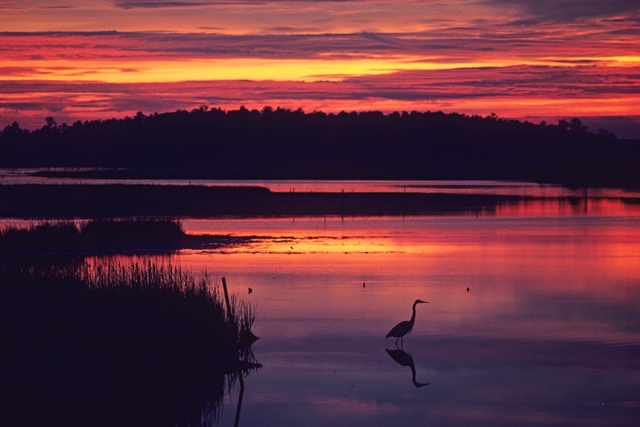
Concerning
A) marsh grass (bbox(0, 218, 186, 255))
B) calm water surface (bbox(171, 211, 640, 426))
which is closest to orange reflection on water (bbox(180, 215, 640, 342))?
calm water surface (bbox(171, 211, 640, 426))

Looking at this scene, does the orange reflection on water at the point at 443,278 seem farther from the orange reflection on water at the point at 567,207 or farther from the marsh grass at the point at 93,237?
the orange reflection on water at the point at 567,207

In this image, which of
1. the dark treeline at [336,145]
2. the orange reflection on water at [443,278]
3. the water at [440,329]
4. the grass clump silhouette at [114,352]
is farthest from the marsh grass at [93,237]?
the dark treeline at [336,145]

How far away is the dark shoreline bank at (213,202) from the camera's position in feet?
141

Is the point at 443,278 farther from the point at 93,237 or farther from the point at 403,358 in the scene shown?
the point at 93,237

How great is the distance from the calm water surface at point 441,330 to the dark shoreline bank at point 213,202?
50.1 feet

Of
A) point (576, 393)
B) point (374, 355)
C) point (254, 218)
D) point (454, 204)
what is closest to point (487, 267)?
point (374, 355)

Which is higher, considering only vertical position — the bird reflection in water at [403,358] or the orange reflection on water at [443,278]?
the orange reflection on water at [443,278]

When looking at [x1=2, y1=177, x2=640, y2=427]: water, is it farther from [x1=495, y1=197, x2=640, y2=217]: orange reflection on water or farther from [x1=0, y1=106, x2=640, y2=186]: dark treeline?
[x1=0, y1=106, x2=640, y2=186]: dark treeline

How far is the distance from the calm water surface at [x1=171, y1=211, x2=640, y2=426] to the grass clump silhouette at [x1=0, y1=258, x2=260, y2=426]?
67 cm

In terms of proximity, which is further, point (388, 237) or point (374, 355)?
point (388, 237)

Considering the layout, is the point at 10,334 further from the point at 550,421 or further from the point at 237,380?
the point at 550,421

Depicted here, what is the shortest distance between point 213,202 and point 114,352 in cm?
4047

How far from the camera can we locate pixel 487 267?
74.3ft

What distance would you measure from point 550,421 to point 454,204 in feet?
131
